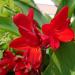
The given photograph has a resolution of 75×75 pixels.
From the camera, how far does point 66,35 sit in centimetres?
79

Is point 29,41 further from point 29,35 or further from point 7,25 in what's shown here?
point 7,25

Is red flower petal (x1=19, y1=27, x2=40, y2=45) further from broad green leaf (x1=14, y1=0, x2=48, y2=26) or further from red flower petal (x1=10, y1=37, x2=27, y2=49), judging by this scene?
broad green leaf (x1=14, y1=0, x2=48, y2=26)

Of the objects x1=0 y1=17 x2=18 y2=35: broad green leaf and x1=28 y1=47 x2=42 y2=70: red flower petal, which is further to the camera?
x1=0 y1=17 x2=18 y2=35: broad green leaf

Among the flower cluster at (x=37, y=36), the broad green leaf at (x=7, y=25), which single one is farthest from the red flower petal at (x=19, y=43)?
the broad green leaf at (x=7, y=25)

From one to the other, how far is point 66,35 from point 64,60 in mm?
89

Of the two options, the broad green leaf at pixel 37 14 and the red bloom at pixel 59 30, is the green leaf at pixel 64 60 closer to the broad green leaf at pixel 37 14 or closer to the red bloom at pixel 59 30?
the red bloom at pixel 59 30

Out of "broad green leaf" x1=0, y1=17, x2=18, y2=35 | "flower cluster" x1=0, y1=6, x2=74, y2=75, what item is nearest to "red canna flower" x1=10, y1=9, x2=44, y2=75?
"flower cluster" x1=0, y1=6, x2=74, y2=75

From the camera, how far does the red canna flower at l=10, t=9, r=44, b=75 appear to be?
0.81m

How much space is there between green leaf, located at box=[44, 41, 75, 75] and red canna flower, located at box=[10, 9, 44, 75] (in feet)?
0.18

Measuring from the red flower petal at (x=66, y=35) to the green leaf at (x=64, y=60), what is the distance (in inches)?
1.9

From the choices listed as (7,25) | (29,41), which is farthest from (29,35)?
(7,25)

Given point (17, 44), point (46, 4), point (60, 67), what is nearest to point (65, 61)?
point (60, 67)

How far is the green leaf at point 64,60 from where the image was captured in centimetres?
84

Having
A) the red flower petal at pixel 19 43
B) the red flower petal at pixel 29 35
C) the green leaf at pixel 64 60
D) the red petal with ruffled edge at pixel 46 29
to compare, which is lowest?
the green leaf at pixel 64 60
